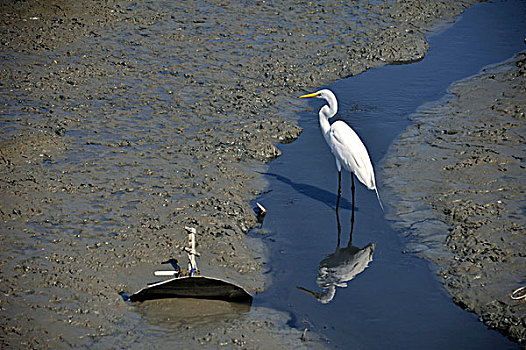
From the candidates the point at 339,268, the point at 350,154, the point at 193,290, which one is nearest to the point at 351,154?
the point at 350,154

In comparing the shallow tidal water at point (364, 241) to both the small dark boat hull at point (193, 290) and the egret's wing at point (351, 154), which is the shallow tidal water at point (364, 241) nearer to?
the small dark boat hull at point (193, 290)

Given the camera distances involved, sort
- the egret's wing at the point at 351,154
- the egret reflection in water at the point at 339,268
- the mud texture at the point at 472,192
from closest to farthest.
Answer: the mud texture at the point at 472,192, the egret reflection in water at the point at 339,268, the egret's wing at the point at 351,154

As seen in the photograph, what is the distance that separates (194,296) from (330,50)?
6.74 metres

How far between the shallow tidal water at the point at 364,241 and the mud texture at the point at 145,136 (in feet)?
0.97

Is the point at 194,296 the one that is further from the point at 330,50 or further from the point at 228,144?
the point at 330,50

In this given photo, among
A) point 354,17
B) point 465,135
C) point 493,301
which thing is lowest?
point 493,301

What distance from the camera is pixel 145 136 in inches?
332

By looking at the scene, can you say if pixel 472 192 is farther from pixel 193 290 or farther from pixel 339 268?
pixel 193 290

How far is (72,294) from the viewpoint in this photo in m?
5.76

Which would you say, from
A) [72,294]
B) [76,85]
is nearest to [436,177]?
[72,294]

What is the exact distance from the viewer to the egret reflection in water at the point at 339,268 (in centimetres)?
632

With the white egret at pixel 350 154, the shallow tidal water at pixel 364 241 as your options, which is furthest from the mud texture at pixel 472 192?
the white egret at pixel 350 154

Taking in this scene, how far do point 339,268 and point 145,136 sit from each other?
133 inches

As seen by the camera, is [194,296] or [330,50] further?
[330,50]
